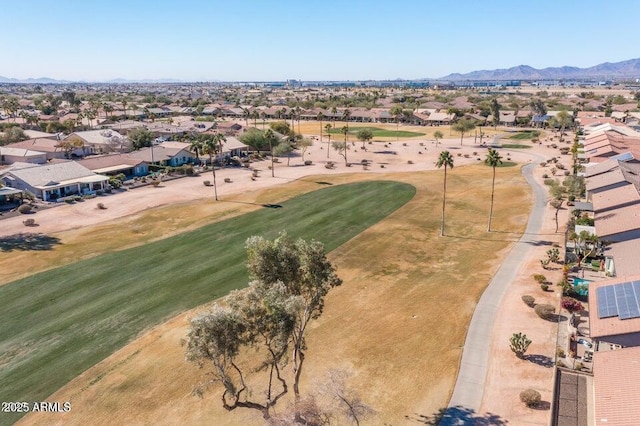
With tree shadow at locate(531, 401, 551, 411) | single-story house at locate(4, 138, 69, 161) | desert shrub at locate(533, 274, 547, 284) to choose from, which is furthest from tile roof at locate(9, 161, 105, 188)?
tree shadow at locate(531, 401, 551, 411)

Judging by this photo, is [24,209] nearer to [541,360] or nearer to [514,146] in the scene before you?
[541,360]

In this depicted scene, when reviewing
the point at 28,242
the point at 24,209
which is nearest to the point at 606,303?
the point at 28,242

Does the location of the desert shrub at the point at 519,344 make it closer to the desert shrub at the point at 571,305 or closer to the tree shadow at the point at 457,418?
the tree shadow at the point at 457,418

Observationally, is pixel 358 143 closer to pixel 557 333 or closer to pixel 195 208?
pixel 195 208

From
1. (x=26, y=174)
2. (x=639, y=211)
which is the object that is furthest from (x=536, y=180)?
(x=26, y=174)

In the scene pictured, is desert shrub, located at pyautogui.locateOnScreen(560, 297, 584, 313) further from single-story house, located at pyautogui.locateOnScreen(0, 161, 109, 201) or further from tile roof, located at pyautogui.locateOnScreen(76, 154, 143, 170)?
tile roof, located at pyautogui.locateOnScreen(76, 154, 143, 170)

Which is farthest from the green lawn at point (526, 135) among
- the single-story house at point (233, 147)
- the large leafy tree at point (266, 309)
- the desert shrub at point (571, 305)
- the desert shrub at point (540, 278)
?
the large leafy tree at point (266, 309)
